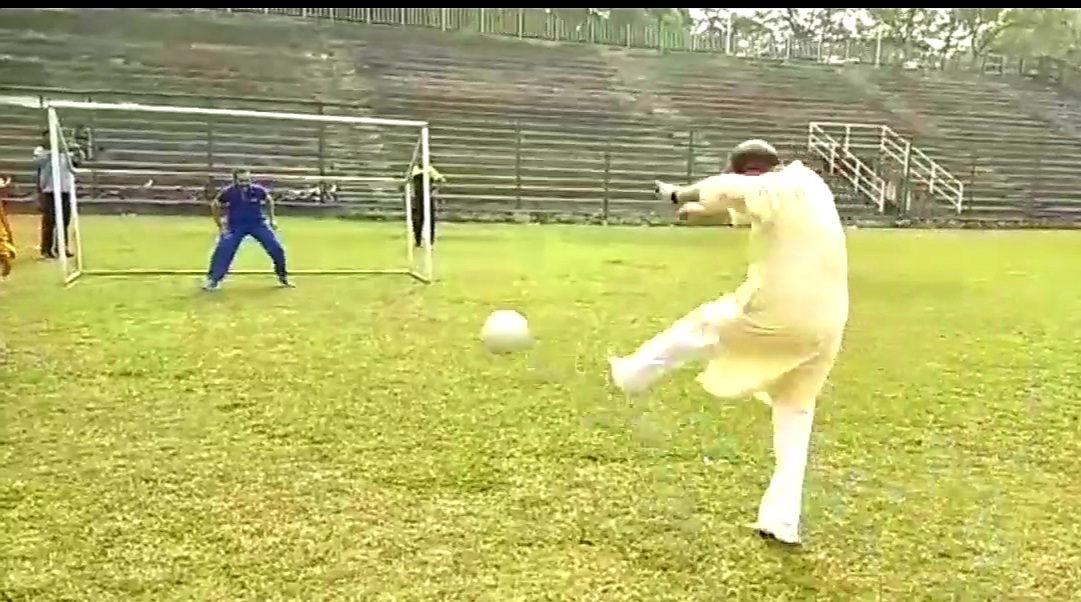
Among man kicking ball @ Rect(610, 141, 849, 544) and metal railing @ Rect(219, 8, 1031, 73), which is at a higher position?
metal railing @ Rect(219, 8, 1031, 73)

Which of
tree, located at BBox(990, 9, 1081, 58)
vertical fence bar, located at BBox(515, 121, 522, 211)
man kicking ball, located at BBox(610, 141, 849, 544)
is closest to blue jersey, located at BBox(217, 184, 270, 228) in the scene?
man kicking ball, located at BBox(610, 141, 849, 544)

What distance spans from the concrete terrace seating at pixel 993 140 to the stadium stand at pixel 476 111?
79 millimetres

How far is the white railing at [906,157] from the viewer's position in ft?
92.3

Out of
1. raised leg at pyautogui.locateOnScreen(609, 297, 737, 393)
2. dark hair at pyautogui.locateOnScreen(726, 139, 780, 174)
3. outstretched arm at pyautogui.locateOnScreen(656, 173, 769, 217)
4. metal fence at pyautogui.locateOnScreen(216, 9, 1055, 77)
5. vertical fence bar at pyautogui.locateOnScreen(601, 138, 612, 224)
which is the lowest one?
vertical fence bar at pyautogui.locateOnScreen(601, 138, 612, 224)

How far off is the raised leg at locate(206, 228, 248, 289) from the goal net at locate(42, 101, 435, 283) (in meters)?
2.86

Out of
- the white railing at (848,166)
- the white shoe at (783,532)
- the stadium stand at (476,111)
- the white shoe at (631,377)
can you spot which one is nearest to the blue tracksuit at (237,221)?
the white shoe at (631,377)

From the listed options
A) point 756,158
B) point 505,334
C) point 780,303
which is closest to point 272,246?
point 505,334

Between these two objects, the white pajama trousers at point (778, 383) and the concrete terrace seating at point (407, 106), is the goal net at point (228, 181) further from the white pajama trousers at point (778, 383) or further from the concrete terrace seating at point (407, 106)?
the white pajama trousers at point (778, 383)

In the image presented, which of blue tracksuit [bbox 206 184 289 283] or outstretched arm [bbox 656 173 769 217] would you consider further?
blue tracksuit [bbox 206 184 289 283]

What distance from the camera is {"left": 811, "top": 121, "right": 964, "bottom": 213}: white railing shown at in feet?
92.3

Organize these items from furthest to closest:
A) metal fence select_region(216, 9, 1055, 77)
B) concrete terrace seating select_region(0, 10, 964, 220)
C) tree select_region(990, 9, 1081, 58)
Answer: tree select_region(990, 9, 1081, 58)
metal fence select_region(216, 9, 1055, 77)
concrete terrace seating select_region(0, 10, 964, 220)

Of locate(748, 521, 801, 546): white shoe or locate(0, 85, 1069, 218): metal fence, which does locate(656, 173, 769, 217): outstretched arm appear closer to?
locate(748, 521, 801, 546): white shoe

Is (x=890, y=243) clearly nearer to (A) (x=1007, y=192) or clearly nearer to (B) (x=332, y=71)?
(A) (x=1007, y=192)

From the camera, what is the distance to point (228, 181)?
16625 mm
